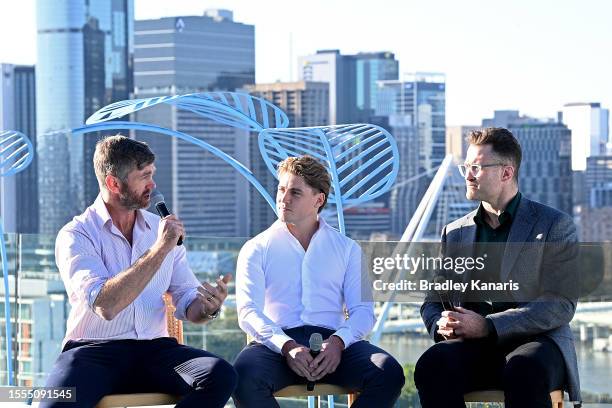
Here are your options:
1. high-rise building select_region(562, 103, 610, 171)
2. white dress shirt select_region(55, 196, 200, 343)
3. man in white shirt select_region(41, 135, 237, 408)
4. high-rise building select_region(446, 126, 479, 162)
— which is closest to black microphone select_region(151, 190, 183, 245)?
man in white shirt select_region(41, 135, 237, 408)

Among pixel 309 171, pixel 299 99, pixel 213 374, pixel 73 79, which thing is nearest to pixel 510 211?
pixel 309 171

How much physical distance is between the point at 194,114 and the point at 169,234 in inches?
3688

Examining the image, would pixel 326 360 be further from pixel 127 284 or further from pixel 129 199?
pixel 129 199

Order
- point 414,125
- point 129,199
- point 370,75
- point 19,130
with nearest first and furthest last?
point 129,199 < point 19,130 < point 414,125 < point 370,75

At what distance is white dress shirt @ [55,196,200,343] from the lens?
3320 millimetres

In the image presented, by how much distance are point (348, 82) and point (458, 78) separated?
15830 millimetres

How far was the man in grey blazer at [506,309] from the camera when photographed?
3314 mm

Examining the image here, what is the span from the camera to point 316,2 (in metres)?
83.1

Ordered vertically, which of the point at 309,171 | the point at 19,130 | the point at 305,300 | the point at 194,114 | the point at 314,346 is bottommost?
the point at 314,346

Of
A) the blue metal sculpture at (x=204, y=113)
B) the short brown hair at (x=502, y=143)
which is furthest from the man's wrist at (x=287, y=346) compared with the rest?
the blue metal sculpture at (x=204, y=113)

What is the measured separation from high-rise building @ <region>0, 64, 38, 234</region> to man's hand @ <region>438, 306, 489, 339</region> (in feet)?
279

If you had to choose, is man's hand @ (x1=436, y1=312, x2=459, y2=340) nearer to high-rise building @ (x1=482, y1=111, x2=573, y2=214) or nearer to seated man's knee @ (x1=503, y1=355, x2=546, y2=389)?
seated man's knee @ (x1=503, y1=355, x2=546, y2=389)

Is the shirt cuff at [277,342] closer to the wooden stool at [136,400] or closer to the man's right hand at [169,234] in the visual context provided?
the wooden stool at [136,400]

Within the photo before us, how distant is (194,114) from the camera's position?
96.2 m
